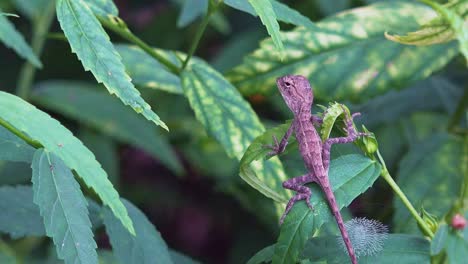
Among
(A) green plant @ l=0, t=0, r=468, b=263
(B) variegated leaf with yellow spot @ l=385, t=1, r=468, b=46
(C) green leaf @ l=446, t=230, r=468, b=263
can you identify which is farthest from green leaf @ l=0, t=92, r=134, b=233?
(B) variegated leaf with yellow spot @ l=385, t=1, r=468, b=46

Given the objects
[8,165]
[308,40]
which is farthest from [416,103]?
[8,165]

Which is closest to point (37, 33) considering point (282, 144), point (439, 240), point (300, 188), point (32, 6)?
point (32, 6)

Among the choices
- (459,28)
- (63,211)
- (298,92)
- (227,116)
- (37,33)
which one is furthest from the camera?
(37,33)

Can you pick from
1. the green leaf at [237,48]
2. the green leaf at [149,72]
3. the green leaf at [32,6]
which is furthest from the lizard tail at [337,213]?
the green leaf at [32,6]

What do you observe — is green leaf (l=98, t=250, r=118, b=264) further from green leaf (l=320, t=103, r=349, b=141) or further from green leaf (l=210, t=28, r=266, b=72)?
green leaf (l=210, t=28, r=266, b=72)

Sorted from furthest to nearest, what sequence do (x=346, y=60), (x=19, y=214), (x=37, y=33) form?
1. (x=37, y=33)
2. (x=346, y=60)
3. (x=19, y=214)

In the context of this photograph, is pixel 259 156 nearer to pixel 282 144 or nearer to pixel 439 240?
pixel 282 144

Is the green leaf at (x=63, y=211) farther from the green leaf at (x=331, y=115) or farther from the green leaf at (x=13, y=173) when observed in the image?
the green leaf at (x=13, y=173)
